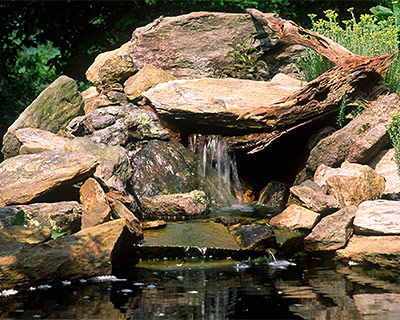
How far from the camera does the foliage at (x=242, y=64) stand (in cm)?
1227

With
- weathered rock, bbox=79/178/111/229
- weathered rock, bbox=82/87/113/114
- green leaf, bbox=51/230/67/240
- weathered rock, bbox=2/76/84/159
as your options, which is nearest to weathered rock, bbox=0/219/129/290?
green leaf, bbox=51/230/67/240

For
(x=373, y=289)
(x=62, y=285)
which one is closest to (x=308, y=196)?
(x=373, y=289)

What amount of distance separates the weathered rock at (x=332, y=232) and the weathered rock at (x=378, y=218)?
0.39ft

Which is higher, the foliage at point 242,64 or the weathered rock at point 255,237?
the foliage at point 242,64

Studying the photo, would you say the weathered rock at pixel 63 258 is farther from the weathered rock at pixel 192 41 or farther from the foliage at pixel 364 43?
the weathered rock at pixel 192 41

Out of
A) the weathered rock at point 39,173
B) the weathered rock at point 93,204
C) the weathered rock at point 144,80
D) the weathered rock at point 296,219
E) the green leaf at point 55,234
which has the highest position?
the weathered rock at point 144,80

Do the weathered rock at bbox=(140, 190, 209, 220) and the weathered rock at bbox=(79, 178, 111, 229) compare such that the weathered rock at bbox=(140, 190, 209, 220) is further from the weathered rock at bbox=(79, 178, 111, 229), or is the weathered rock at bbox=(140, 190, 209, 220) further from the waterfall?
the waterfall

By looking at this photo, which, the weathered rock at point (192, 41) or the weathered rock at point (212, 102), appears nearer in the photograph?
the weathered rock at point (212, 102)

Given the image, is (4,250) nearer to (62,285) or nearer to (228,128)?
(62,285)

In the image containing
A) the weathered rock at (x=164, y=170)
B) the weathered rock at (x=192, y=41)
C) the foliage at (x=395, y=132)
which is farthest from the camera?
the weathered rock at (x=192, y=41)

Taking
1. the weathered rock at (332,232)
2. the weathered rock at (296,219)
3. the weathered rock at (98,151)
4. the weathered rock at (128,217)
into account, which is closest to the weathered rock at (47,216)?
the weathered rock at (128,217)

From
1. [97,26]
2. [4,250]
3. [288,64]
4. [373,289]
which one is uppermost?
[97,26]

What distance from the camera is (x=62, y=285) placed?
5.96 meters

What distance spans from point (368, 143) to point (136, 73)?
5102 millimetres
